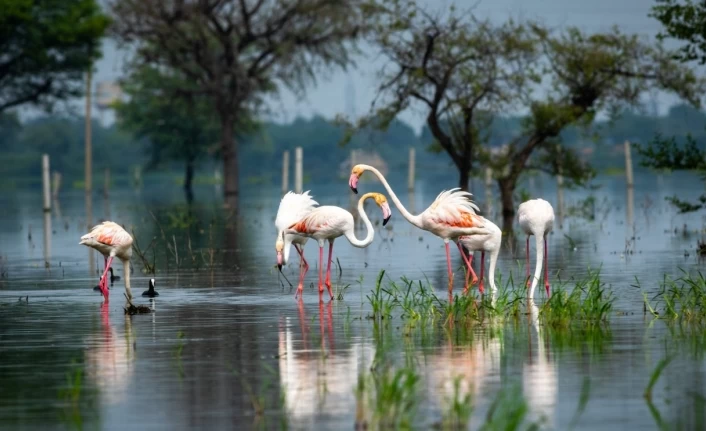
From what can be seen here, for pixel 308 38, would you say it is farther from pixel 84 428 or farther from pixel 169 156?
pixel 84 428

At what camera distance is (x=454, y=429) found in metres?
8.66

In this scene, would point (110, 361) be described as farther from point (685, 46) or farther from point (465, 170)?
point (465, 170)

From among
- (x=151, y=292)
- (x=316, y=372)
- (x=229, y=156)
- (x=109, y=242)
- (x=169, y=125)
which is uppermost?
(x=169, y=125)

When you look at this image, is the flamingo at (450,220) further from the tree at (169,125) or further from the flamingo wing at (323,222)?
the tree at (169,125)

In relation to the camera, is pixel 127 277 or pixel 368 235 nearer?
pixel 127 277

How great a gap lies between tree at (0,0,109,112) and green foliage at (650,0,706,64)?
43.1 metres

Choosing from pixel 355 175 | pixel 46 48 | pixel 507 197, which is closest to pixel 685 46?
pixel 355 175

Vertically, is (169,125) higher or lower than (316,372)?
higher

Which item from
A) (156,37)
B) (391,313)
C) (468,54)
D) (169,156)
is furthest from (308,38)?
(391,313)

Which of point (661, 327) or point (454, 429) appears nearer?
point (454, 429)

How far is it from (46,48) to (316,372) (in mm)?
57815

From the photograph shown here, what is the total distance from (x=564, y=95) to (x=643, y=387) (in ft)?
86.6

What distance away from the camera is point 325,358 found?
11.6 m

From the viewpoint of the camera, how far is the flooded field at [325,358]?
9.19 metres
